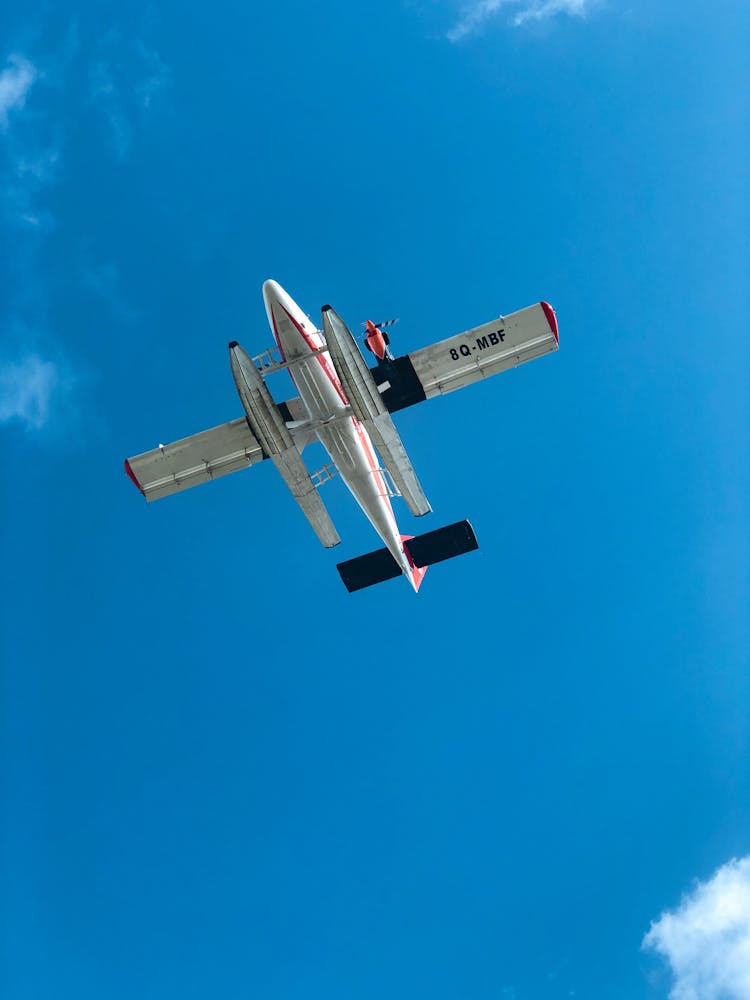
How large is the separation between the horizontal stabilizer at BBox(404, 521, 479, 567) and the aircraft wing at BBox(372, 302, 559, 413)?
603cm

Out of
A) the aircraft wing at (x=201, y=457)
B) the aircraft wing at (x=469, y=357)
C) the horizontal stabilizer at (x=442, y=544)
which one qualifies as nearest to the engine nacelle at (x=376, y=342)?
the aircraft wing at (x=469, y=357)

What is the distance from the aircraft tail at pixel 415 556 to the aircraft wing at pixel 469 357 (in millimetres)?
6143

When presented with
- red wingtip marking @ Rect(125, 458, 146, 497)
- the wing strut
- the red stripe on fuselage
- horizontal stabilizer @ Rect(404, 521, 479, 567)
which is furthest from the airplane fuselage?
red wingtip marking @ Rect(125, 458, 146, 497)

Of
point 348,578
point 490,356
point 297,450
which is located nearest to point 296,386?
point 297,450

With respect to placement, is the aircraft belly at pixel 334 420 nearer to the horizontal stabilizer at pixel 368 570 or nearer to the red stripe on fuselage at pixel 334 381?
the red stripe on fuselage at pixel 334 381

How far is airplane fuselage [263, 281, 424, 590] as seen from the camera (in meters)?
26.5

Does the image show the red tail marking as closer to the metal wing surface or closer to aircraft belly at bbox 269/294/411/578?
aircraft belly at bbox 269/294/411/578

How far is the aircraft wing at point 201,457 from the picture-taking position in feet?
94.1

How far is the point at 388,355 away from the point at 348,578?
374 inches

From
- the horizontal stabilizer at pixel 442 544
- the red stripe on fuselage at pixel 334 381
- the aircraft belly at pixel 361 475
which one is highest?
the red stripe on fuselage at pixel 334 381

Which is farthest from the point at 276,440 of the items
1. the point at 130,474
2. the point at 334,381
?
the point at 130,474

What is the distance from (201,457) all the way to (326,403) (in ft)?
17.2

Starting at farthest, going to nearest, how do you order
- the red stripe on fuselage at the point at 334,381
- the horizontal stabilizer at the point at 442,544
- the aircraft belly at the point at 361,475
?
the horizontal stabilizer at the point at 442,544 → the aircraft belly at the point at 361,475 → the red stripe on fuselage at the point at 334,381

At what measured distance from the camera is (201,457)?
2888 cm
